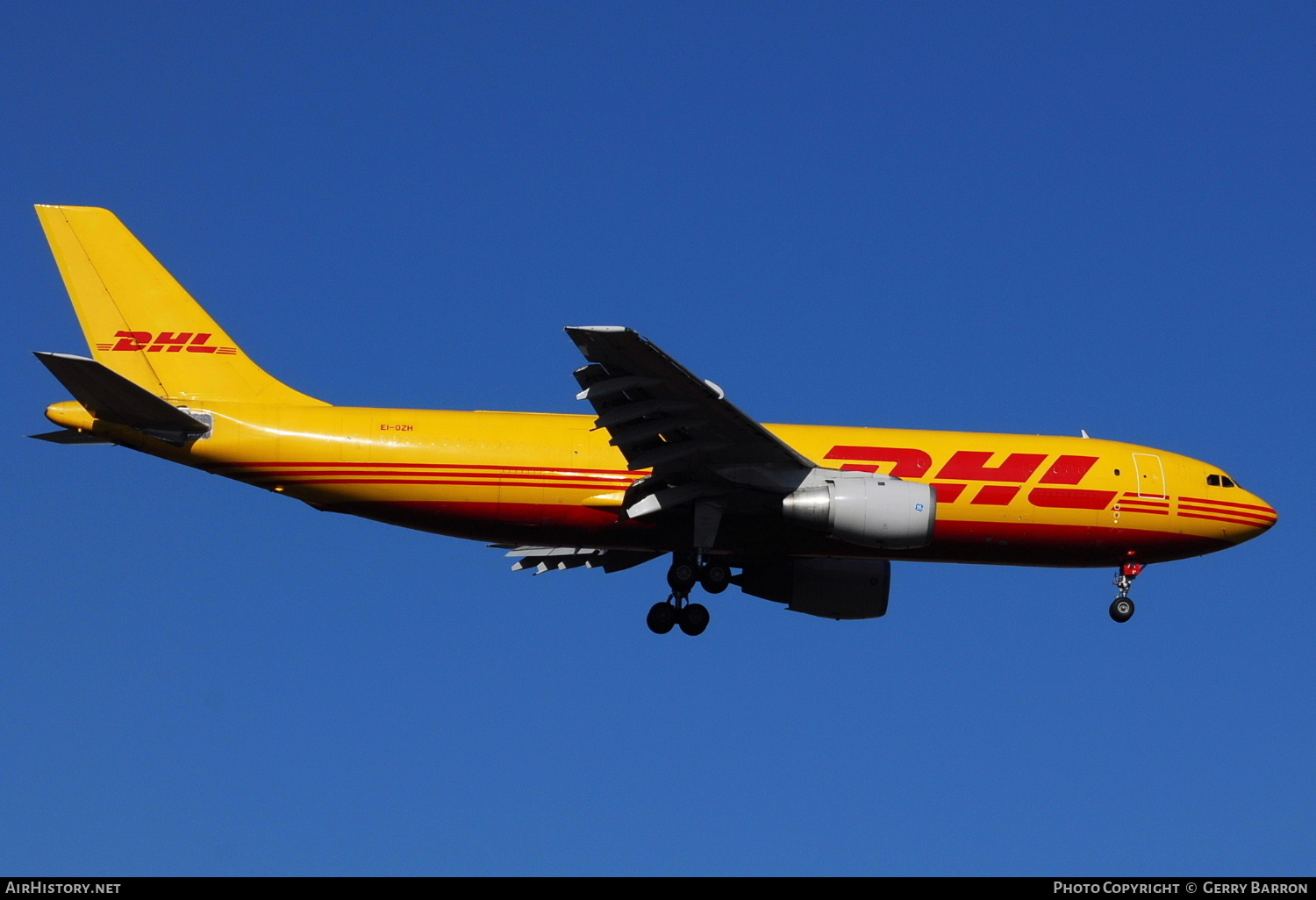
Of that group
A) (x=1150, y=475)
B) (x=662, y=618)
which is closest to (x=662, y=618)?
(x=662, y=618)

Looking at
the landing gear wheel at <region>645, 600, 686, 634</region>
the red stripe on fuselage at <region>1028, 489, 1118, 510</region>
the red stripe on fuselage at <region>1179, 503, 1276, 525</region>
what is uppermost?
the red stripe on fuselage at <region>1179, 503, 1276, 525</region>

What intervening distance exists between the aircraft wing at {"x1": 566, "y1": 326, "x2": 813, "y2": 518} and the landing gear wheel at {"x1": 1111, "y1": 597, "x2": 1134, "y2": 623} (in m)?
8.32

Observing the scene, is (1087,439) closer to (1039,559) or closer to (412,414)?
(1039,559)

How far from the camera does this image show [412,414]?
1238 inches

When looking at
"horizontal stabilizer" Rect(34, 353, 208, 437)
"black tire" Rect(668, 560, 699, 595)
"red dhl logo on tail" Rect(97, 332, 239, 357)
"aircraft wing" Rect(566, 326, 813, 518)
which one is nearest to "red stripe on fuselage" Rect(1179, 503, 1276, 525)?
"aircraft wing" Rect(566, 326, 813, 518)

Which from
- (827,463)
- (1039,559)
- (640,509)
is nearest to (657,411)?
(640,509)

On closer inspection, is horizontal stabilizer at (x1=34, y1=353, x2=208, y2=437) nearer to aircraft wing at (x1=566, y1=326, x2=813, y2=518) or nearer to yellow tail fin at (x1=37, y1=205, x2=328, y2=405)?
yellow tail fin at (x1=37, y1=205, x2=328, y2=405)

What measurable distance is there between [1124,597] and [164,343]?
66.7ft

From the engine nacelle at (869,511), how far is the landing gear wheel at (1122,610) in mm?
6328

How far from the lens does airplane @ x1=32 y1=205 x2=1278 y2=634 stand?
2995 cm

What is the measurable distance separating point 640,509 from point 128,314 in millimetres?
10848

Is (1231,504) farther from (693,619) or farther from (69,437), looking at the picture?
(69,437)

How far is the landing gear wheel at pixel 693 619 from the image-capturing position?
32406 mm
